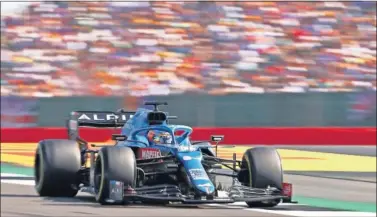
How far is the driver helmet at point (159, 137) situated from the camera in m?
9.57

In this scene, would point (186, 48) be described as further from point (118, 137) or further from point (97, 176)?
point (97, 176)

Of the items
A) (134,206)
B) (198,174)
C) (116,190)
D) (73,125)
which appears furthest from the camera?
(73,125)

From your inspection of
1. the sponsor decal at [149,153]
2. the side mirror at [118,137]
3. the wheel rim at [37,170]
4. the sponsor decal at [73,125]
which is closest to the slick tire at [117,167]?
the side mirror at [118,137]

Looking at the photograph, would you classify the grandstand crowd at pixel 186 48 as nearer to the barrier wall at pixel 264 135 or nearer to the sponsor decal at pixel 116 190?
the barrier wall at pixel 264 135

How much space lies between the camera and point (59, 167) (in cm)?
980

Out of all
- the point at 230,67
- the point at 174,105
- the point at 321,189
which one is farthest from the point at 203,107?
the point at 321,189

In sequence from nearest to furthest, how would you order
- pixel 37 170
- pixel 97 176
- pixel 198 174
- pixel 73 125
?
pixel 198 174
pixel 97 176
pixel 37 170
pixel 73 125

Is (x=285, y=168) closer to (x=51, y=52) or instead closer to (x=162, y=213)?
(x=162, y=213)

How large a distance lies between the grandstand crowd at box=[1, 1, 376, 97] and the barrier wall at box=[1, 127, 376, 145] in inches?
45.8

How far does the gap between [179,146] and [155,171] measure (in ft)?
1.20

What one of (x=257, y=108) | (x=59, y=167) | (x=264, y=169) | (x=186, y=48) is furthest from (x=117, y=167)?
(x=186, y=48)

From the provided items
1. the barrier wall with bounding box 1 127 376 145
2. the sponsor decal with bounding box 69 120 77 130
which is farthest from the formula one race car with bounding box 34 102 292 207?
the barrier wall with bounding box 1 127 376 145

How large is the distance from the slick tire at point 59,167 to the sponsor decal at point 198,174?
1.47 metres

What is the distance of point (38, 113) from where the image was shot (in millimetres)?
20062
